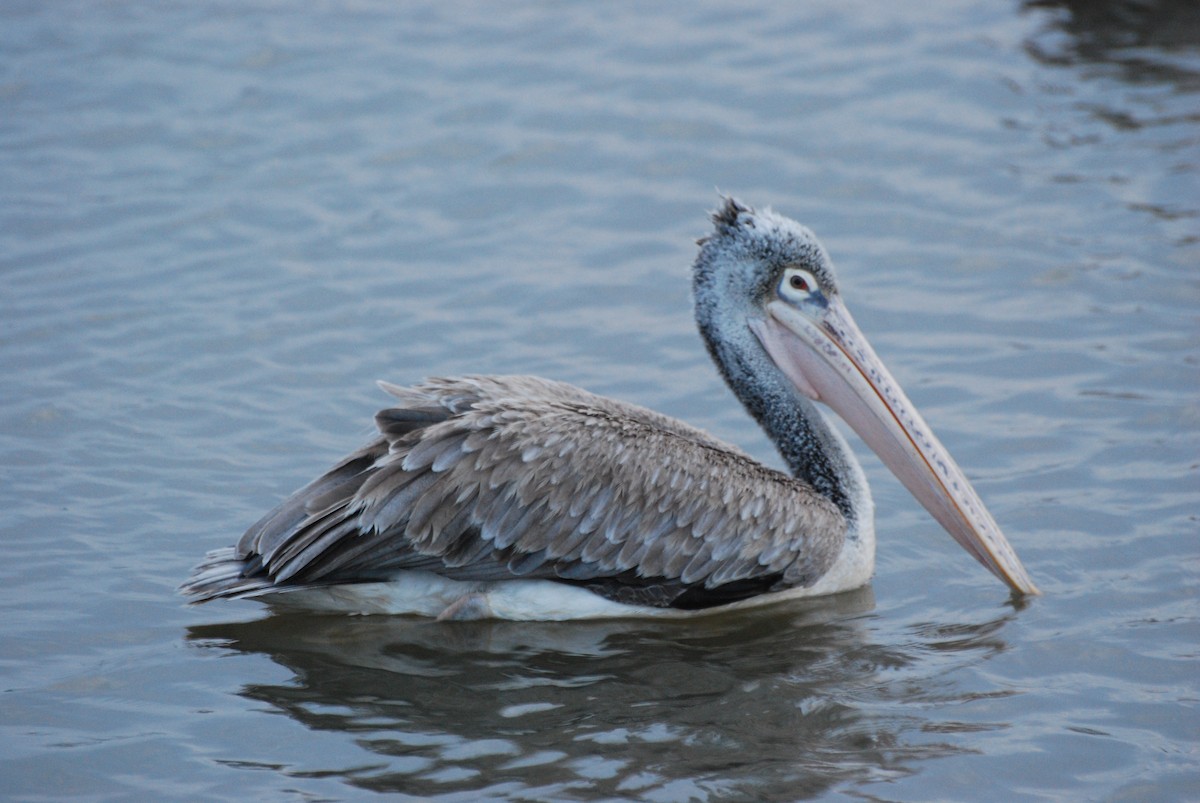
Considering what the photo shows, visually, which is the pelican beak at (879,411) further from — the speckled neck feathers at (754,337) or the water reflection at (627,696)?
the water reflection at (627,696)

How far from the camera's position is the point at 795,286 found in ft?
22.1

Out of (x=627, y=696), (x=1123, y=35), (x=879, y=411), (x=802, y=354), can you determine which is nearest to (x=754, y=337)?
(x=802, y=354)

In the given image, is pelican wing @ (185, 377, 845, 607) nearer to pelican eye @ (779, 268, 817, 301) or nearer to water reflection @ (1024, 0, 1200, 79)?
pelican eye @ (779, 268, 817, 301)

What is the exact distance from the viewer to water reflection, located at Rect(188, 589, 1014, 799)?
17.2 feet

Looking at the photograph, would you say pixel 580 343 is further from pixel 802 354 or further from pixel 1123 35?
pixel 1123 35

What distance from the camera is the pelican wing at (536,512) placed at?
19.9ft

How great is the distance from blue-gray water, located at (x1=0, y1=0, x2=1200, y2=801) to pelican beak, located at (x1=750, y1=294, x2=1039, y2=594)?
300 mm

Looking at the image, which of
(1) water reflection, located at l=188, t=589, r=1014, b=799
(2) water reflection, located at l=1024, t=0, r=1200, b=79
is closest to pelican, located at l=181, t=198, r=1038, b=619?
(1) water reflection, located at l=188, t=589, r=1014, b=799

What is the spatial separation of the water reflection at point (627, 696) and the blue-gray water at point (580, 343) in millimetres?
20

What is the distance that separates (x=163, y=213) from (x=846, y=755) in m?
6.13

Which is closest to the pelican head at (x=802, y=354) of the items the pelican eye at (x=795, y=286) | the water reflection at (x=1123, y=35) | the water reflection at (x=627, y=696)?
the pelican eye at (x=795, y=286)

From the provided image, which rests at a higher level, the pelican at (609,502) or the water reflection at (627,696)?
the pelican at (609,502)

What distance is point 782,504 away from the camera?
21.0 feet

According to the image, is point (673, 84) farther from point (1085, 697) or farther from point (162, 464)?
point (1085, 697)
